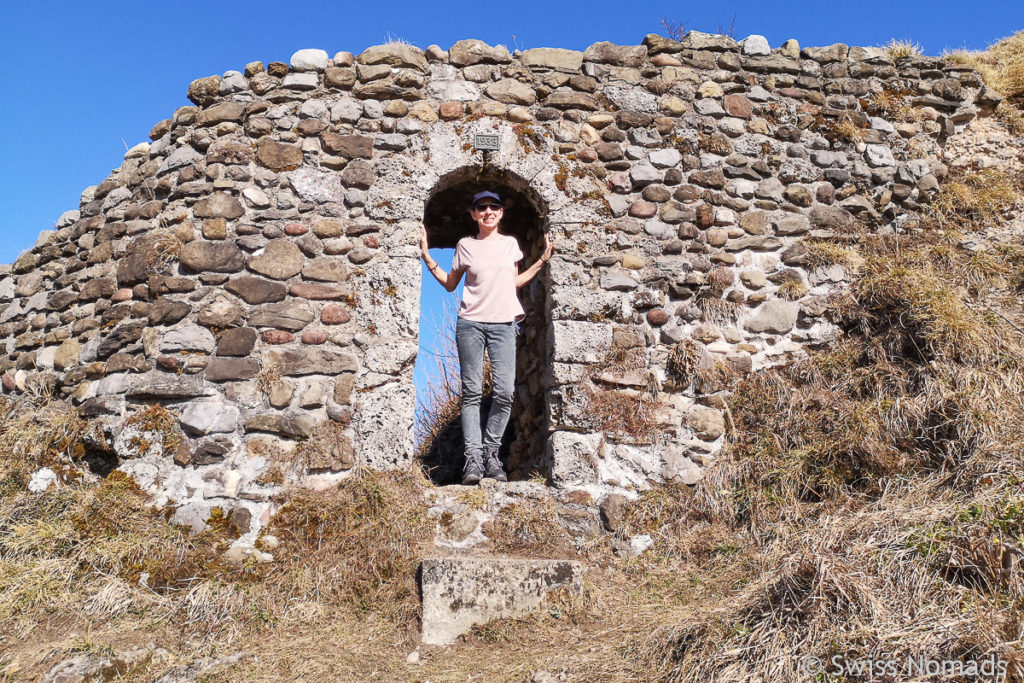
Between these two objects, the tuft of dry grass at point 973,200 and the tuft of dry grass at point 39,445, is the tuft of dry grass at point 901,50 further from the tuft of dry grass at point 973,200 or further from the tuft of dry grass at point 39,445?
the tuft of dry grass at point 39,445

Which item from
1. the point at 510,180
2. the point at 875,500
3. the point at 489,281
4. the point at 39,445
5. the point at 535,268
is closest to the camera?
the point at 875,500

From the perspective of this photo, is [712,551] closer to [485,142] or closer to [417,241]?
[417,241]

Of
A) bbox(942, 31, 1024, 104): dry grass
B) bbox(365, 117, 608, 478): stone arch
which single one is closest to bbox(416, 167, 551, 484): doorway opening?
bbox(365, 117, 608, 478): stone arch

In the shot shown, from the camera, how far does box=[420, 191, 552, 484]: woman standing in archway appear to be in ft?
13.7

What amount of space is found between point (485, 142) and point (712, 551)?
9.40 feet

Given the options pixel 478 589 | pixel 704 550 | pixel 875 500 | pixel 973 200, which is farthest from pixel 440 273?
pixel 973 200

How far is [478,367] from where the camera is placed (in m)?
4.21

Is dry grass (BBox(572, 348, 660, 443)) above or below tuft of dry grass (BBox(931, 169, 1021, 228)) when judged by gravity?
below

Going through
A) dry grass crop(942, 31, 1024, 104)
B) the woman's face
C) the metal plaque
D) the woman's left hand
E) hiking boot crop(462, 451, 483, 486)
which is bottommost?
hiking boot crop(462, 451, 483, 486)

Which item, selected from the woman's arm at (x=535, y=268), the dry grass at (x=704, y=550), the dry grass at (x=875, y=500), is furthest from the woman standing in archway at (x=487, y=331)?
the dry grass at (x=875, y=500)

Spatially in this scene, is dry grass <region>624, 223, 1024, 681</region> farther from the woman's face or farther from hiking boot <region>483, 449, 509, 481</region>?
the woman's face

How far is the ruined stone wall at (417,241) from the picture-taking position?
3.97 meters

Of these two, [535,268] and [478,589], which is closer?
[478,589]

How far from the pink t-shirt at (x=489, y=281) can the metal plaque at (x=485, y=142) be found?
2.14 ft
